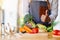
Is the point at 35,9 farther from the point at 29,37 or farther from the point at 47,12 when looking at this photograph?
the point at 29,37

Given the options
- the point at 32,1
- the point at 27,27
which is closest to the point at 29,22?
the point at 27,27

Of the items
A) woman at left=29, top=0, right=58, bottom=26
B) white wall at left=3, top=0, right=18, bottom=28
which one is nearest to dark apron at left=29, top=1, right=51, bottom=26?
woman at left=29, top=0, right=58, bottom=26

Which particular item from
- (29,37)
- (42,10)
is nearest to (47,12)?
(42,10)

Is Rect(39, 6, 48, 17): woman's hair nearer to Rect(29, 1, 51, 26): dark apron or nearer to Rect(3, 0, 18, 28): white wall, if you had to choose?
Rect(29, 1, 51, 26): dark apron

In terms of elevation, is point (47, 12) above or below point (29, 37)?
above

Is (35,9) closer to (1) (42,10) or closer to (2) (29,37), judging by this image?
(1) (42,10)

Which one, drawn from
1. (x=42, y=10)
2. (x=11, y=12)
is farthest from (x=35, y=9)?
(x=11, y=12)

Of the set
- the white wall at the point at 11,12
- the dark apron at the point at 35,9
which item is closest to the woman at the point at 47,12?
the dark apron at the point at 35,9

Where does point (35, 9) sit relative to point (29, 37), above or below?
above

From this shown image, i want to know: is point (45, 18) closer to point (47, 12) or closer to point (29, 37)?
point (47, 12)

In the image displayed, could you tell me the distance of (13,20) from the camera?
0.92 metres

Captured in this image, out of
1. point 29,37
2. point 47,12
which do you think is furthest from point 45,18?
point 29,37

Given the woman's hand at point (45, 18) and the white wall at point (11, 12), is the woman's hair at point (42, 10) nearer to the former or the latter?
the woman's hand at point (45, 18)

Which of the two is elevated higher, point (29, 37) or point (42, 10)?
point (42, 10)
